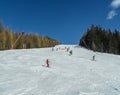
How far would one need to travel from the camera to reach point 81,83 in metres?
21.5

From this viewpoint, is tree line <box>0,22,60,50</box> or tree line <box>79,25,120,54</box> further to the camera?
tree line <box>0,22,60,50</box>

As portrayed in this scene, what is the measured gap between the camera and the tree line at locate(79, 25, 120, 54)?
9219cm

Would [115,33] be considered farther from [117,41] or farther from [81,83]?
[81,83]

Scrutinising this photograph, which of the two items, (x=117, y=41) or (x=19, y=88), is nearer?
(x=19, y=88)

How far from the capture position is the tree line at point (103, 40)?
9219cm

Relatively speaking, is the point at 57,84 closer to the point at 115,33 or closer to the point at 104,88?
the point at 104,88

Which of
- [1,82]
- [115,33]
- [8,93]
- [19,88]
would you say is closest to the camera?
[8,93]

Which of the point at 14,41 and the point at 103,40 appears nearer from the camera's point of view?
the point at 103,40

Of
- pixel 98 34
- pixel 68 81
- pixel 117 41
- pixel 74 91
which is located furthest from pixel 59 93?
pixel 98 34

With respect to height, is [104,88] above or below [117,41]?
below

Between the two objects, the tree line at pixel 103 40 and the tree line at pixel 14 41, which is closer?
the tree line at pixel 103 40

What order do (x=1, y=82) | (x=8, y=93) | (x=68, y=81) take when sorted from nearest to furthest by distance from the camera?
(x=8, y=93) → (x=1, y=82) → (x=68, y=81)

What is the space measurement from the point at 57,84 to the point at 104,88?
13.8ft

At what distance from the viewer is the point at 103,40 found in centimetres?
9931
